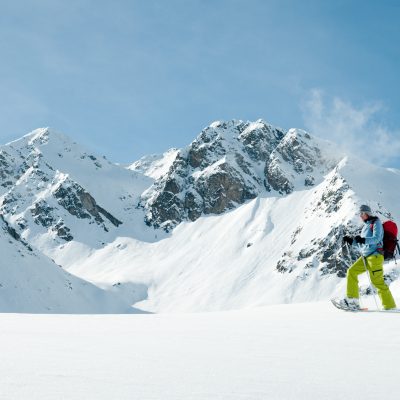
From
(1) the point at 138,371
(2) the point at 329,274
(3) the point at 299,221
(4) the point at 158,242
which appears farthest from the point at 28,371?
(4) the point at 158,242

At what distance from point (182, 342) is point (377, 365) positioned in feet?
7.22

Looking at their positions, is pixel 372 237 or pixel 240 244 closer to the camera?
pixel 372 237

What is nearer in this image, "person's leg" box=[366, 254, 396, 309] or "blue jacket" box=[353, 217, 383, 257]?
"person's leg" box=[366, 254, 396, 309]

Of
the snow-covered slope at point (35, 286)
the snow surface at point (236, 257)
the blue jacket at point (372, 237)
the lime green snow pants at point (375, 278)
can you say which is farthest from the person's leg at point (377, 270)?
the snow surface at point (236, 257)

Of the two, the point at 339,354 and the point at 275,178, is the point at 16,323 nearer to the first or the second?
the point at 339,354

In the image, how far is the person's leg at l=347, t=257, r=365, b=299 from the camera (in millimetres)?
9971

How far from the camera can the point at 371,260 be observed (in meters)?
9.83

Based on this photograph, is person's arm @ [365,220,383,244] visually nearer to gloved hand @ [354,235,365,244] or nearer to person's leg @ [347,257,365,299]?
gloved hand @ [354,235,365,244]

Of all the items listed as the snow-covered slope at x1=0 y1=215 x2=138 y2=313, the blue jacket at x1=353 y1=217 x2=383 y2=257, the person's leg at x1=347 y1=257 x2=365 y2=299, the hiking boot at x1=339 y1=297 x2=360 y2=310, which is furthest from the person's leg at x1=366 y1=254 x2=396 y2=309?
the snow-covered slope at x1=0 y1=215 x2=138 y2=313

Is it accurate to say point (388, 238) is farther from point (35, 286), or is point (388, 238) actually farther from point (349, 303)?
point (35, 286)

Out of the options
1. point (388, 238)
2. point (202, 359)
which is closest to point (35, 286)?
point (388, 238)

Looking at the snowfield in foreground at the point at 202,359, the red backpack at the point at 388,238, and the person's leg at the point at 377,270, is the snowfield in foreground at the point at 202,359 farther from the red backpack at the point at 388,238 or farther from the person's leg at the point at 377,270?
the red backpack at the point at 388,238

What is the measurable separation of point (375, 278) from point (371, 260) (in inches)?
13.2

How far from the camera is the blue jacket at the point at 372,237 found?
32.2 feet
